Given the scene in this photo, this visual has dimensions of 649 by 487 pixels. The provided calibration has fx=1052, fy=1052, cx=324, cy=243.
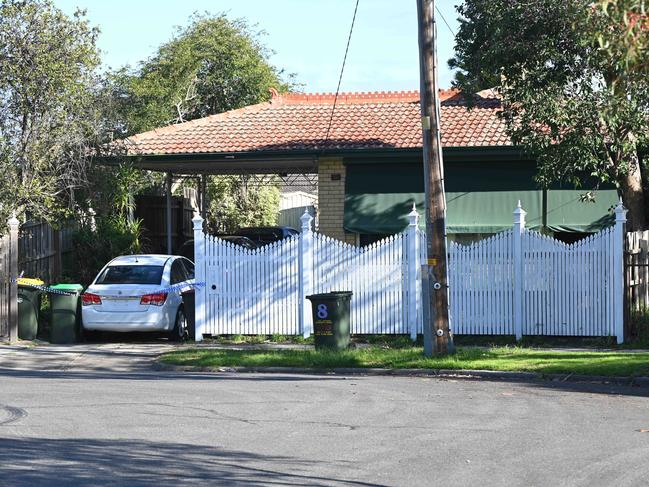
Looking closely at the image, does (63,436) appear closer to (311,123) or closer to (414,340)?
(414,340)

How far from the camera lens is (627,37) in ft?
25.7

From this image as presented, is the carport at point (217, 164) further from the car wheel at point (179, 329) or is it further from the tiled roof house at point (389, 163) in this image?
the car wheel at point (179, 329)

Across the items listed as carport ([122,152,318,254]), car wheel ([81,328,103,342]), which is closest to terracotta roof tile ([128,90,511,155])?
carport ([122,152,318,254])

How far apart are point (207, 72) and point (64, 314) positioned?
28882 millimetres

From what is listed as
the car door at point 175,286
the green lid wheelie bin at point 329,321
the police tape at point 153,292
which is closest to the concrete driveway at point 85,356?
the car door at point 175,286

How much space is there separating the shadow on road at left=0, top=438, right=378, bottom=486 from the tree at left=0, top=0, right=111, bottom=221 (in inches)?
474

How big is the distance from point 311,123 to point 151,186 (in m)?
10.7

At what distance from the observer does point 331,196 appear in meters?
24.2

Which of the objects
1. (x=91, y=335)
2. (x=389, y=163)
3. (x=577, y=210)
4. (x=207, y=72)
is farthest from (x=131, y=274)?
(x=207, y=72)

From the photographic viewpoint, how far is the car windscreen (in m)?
19.5

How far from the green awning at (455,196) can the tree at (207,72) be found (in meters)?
21.5

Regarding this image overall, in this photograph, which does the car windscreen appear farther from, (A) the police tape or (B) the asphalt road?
(B) the asphalt road

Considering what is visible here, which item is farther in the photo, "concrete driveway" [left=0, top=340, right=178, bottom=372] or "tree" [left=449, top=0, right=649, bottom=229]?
"tree" [left=449, top=0, right=649, bottom=229]

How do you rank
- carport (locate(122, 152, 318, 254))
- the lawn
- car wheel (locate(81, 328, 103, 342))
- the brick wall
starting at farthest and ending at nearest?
carport (locate(122, 152, 318, 254)) < the brick wall < car wheel (locate(81, 328, 103, 342)) < the lawn
